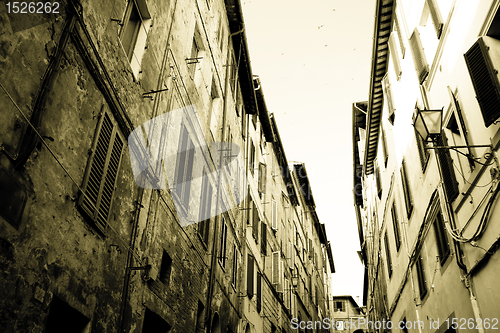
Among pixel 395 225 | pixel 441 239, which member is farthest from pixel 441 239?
pixel 395 225

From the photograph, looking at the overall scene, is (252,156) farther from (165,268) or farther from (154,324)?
(154,324)

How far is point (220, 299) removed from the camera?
39.7 feet

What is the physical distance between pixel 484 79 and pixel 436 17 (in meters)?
3.33

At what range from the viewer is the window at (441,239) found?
9.22 meters

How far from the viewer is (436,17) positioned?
370 inches

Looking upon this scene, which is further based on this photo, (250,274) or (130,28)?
(250,274)

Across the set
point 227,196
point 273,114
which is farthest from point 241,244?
point 273,114

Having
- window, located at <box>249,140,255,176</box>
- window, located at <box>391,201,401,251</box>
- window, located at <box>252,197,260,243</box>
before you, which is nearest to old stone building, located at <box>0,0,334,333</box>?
window, located at <box>252,197,260,243</box>

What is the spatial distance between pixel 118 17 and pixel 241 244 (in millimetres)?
10213

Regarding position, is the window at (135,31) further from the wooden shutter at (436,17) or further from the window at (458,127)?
the wooden shutter at (436,17)

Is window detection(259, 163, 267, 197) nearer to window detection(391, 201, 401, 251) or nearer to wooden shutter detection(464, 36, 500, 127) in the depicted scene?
window detection(391, 201, 401, 251)

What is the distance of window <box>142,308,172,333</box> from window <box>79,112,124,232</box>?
7.63 ft

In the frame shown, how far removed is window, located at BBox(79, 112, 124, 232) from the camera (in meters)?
5.54

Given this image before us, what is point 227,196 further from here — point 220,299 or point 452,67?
point 452,67
